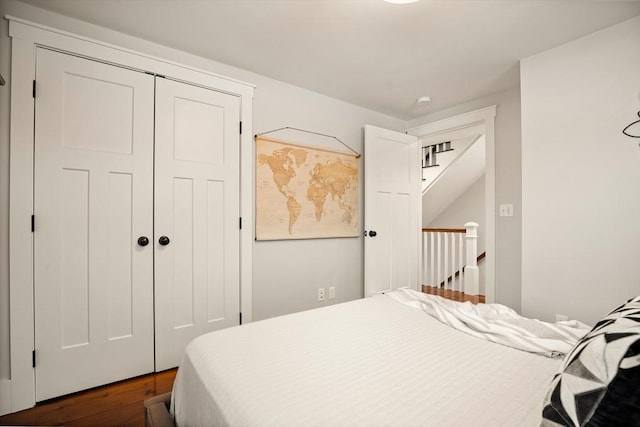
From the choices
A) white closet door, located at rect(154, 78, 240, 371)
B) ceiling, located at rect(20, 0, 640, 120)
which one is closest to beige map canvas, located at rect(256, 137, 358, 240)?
white closet door, located at rect(154, 78, 240, 371)

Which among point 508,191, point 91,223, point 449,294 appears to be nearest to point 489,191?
point 508,191

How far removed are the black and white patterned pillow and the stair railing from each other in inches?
111

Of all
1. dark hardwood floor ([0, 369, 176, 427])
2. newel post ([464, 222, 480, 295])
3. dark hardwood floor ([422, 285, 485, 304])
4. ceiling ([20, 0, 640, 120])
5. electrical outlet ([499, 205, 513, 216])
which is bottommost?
dark hardwood floor ([0, 369, 176, 427])

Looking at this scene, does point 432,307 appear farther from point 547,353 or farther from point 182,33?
point 182,33

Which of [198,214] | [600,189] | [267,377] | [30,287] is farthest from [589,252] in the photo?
[30,287]

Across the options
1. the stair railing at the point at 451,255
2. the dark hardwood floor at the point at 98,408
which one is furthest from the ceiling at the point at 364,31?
the dark hardwood floor at the point at 98,408

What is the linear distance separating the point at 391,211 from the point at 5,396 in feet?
10.6

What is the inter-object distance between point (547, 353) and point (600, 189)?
1.45 m

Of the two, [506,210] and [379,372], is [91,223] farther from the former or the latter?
[506,210]

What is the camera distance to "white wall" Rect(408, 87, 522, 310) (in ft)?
8.81

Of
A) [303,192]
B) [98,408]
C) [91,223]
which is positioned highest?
[303,192]

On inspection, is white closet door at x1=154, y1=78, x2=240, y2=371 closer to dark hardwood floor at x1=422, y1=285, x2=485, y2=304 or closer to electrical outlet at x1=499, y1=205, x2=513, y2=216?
electrical outlet at x1=499, y1=205, x2=513, y2=216

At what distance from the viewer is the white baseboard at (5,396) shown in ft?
5.34

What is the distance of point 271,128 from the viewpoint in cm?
266
